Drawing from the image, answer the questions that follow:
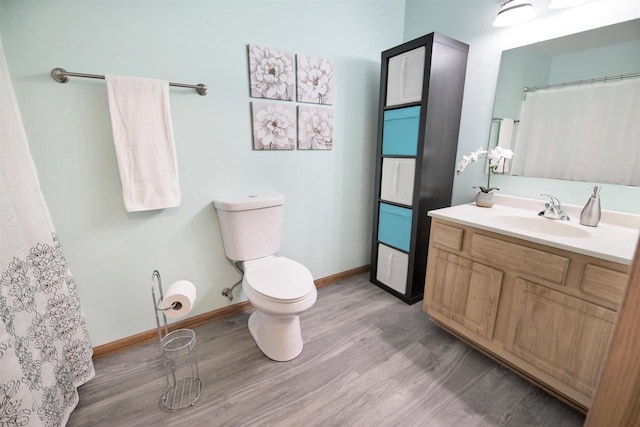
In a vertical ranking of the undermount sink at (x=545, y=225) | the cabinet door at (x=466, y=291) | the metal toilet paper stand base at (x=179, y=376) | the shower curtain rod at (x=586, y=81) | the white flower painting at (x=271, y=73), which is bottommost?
the metal toilet paper stand base at (x=179, y=376)

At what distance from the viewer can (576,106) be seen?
1.50 meters

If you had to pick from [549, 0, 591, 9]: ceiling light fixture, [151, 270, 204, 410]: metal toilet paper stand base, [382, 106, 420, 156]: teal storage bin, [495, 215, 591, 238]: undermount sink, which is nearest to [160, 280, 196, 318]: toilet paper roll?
[151, 270, 204, 410]: metal toilet paper stand base

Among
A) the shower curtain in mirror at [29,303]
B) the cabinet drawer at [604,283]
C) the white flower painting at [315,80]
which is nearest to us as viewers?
the shower curtain in mirror at [29,303]

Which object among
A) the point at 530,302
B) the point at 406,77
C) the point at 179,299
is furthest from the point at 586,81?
the point at 179,299

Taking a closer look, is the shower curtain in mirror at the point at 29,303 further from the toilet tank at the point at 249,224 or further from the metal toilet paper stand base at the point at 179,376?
the toilet tank at the point at 249,224

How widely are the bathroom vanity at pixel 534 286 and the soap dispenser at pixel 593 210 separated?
0.14ft

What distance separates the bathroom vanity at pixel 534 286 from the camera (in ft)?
3.55

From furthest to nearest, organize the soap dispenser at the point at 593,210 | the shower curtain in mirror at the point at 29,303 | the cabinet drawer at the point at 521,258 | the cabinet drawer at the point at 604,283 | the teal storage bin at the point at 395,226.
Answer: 1. the teal storage bin at the point at 395,226
2. the soap dispenser at the point at 593,210
3. the cabinet drawer at the point at 521,258
4. the cabinet drawer at the point at 604,283
5. the shower curtain in mirror at the point at 29,303

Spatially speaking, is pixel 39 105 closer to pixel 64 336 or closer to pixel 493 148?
pixel 64 336

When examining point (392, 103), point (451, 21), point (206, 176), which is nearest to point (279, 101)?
point (206, 176)

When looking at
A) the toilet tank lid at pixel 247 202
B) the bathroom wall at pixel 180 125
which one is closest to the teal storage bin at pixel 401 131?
the bathroom wall at pixel 180 125

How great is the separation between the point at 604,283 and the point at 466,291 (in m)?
0.59

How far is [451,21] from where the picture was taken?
2002 mm

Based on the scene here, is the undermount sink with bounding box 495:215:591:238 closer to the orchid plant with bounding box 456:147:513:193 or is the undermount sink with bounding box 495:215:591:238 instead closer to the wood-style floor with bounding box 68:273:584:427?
the orchid plant with bounding box 456:147:513:193
